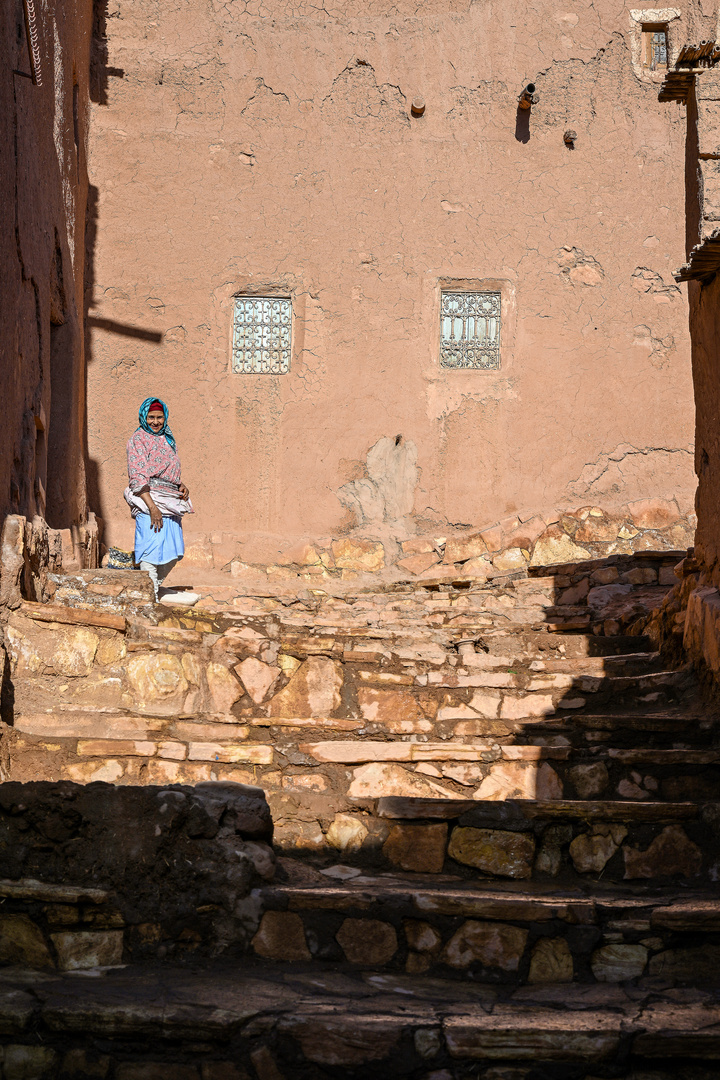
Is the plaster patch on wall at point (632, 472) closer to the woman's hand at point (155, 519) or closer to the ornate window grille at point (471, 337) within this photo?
the ornate window grille at point (471, 337)

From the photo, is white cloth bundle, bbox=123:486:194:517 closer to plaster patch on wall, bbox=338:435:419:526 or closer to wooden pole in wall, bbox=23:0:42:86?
plaster patch on wall, bbox=338:435:419:526

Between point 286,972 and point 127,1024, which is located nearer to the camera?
point 127,1024

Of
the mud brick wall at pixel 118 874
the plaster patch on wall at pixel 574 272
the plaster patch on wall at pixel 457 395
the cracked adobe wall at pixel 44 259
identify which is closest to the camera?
the mud brick wall at pixel 118 874

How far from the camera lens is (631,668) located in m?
5.21

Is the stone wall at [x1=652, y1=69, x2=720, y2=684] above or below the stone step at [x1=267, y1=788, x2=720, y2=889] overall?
above

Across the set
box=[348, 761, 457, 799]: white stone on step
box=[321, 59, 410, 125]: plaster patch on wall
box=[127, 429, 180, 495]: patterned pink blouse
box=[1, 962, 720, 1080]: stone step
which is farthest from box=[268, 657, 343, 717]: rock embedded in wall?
box=[321, 59, 410, 125]: plaster patch on wall

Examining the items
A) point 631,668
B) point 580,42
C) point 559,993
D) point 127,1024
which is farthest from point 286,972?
point 580,42

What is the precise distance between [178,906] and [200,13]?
371 inches

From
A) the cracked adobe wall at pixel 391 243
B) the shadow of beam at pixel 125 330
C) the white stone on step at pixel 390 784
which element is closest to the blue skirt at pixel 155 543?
the cracked adobe wall at pixel 391 243

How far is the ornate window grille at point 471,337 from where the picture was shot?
33.5ft

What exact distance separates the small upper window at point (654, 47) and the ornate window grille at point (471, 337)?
107 inches

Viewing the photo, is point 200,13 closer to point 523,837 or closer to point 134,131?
point 134,131

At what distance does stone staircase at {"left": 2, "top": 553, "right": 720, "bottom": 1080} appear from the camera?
Answer: 265 centimetres

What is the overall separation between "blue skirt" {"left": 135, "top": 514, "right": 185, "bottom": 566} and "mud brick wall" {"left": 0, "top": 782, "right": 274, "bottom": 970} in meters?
4.52
